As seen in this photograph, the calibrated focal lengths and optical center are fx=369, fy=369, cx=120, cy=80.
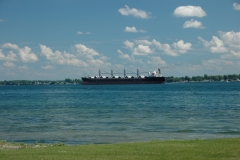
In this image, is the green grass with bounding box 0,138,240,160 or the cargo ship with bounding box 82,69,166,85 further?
the cargo ship with bounding box 82,69,166,85

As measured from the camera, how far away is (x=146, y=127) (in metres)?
24.6

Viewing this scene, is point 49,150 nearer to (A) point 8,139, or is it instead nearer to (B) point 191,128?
(A) point 8,139

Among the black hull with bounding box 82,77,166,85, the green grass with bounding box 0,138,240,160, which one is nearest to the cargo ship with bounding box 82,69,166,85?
the black hull with bounding box 82,77,166,85

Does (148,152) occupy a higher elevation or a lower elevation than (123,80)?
lower

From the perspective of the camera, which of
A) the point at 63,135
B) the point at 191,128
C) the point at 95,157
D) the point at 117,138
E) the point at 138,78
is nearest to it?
the point at 95,157

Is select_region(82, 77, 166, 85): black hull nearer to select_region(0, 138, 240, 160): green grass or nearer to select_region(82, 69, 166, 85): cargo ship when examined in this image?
select_region(82, 69, 166, 85): cargo ship

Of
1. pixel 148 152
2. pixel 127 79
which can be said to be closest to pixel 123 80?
pixel 127 79

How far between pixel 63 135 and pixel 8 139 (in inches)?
121

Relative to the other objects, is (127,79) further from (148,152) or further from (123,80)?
(148,152)

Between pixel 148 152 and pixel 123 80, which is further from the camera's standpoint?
pixel 123 80

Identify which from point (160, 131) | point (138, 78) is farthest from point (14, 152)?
point (138, 78)

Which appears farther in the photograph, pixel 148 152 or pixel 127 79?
pixel 127 79

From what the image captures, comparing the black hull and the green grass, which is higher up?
the black hull

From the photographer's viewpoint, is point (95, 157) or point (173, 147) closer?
point (95, 157)
